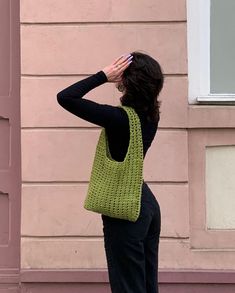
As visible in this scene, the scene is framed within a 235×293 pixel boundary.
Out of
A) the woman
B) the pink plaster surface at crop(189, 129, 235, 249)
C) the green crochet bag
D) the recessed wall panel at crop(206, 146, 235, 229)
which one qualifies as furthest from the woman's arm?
the recessed wall panel at crop(206, 146, 235, 229)

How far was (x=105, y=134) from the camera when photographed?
3328 mm

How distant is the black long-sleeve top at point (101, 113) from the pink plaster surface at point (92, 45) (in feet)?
4.39

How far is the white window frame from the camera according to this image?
4.68 meters

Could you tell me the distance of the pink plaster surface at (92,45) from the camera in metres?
4.58

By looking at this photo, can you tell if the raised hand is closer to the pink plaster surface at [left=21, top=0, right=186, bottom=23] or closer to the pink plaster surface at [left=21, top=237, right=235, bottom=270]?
the pink plaster surface at [left=21, top=0, right=186, bottom=23]

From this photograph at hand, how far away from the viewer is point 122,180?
329cm

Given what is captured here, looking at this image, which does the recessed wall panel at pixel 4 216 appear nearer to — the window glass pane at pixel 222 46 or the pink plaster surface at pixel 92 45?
the pink plaster surface at pixel 92 45

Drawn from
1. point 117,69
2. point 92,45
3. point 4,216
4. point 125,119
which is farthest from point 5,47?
point 125,119

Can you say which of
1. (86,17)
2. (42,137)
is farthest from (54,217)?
(86,17)

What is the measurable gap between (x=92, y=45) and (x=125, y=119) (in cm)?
149

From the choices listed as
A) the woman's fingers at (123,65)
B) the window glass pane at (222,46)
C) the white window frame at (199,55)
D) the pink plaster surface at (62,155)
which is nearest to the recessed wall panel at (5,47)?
the pink plaster surface at (62,155)

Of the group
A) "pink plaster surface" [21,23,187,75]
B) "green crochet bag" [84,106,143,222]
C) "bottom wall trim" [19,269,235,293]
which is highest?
"pink plaster surface" [21,23,187,75]

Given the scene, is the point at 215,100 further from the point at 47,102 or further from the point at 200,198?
the point at 47,102

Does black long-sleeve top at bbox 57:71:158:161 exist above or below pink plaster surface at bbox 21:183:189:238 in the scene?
above
